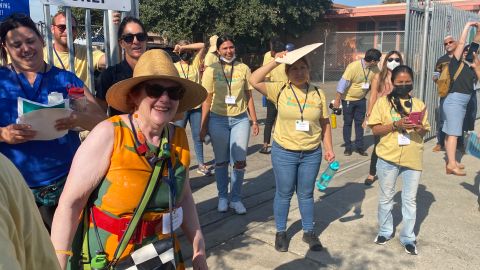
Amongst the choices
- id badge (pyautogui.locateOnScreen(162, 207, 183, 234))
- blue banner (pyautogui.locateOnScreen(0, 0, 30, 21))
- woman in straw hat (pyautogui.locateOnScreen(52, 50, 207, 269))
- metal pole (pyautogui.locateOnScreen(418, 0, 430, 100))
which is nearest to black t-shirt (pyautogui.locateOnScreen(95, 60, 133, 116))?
blue banner (pyautogui.locateOnScreen(0, 0, 30, 21))

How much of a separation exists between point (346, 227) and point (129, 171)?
3.35 meters

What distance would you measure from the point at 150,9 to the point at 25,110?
69.7ft

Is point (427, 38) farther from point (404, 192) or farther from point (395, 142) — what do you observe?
point (404, 192)

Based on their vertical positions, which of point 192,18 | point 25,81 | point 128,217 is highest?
point 192,18

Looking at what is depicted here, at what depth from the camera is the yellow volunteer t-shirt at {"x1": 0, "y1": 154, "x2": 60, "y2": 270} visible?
0.80m

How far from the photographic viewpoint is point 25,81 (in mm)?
2746

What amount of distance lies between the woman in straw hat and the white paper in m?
0.59

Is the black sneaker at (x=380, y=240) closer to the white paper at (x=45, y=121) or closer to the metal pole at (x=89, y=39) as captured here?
the metal pole at (x=89, y=39)

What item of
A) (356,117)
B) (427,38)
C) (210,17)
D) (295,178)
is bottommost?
(295,178)

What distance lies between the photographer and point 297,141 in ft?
13.5

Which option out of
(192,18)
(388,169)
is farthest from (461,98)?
(192,18)

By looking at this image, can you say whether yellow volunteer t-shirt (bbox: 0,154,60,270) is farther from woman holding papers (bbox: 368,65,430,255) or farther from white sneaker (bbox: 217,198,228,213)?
white sneaker (bbox: 217,198,228,213)

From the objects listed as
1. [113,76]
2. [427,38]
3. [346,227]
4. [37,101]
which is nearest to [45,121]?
[37,101]

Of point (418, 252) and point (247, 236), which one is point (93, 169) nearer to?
point (247, 236)
